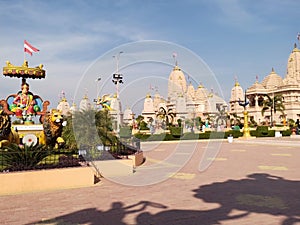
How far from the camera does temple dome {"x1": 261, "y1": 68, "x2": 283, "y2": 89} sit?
71938 millimetres

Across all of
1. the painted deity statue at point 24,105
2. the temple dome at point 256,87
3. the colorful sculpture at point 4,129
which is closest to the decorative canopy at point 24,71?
the painted deity statue at point 24,105

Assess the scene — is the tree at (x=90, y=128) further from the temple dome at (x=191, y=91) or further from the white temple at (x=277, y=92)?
the temple dome at (x=191, y=91)

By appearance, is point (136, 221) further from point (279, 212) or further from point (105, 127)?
point (105, 127)

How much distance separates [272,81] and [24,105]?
65.9 metres

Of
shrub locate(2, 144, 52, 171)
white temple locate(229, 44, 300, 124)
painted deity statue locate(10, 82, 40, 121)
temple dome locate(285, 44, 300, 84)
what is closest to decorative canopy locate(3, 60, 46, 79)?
painted deity statue locate(10, 82, 40, 121)

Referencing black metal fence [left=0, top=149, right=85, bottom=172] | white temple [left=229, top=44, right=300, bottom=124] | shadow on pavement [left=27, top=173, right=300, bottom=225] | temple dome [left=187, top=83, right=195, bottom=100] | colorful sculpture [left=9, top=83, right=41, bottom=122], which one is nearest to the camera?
shadow on pavement [left=27, top=173, right=300, bottom=225]

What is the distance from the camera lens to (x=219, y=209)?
6027mm

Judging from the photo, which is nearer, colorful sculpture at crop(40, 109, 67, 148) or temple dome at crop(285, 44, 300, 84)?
colorful sculpture at crop(40, 109, 67, 148)

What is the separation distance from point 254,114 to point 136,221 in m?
67.2

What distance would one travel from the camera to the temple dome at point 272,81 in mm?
71938

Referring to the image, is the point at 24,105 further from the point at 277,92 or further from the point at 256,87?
the point at 256,87

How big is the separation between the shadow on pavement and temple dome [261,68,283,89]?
69241mm

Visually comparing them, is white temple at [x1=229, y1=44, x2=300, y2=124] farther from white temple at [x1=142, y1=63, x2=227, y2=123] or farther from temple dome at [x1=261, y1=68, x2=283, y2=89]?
white temple at [x1=142, y1=63, x2=227, y2=123]

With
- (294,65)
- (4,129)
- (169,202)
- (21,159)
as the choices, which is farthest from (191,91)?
(169,202)
